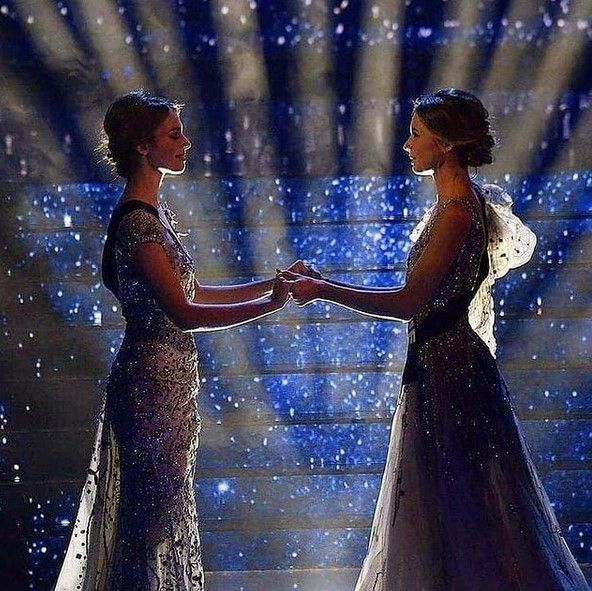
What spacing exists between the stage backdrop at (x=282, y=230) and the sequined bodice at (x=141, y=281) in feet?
4.37

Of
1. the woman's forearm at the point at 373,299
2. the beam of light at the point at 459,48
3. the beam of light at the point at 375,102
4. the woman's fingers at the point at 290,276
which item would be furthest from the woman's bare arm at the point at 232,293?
the beam of light at the point at 459,48

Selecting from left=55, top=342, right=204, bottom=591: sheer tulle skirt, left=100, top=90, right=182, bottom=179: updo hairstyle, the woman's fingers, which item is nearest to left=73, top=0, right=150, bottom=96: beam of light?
left=100, top=90, right=182, bottom=179: updo hairstyle

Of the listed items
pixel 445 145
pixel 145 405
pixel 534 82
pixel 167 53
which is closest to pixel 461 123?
pixel 445 145

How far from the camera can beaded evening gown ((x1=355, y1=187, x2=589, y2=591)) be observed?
242cm

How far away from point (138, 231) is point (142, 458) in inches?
21.9

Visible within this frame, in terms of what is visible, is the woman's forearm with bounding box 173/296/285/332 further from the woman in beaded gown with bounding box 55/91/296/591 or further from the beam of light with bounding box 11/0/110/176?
the beam of light with bounding box 11/0/110/176

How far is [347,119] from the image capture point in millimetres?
3820

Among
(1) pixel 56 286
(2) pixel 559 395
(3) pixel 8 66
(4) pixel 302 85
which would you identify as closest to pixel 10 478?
(1) pixel 56 286

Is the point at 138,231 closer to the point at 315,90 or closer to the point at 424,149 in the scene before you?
the point at 424,149

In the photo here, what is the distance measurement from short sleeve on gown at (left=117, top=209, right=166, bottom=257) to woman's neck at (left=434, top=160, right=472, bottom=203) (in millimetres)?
726

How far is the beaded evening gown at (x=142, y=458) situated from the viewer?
2.46 metres

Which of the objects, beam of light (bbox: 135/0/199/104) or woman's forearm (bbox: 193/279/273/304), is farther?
beam of light (bbox: 135/0/199/104)

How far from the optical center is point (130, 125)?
102 inches

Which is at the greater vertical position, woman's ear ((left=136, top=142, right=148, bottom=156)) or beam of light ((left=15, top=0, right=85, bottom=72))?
beam of light ((left=15, top=0, right=85, bottom=72))
